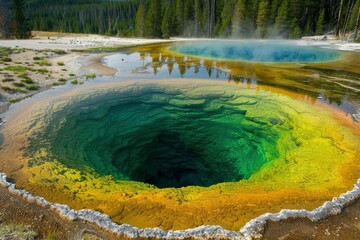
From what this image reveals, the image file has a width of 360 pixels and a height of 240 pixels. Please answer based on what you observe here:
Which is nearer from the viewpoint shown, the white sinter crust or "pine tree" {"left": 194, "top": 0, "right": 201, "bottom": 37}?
the white sinter crust

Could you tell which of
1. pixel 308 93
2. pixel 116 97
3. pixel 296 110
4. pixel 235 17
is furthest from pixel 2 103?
pixel 235 17

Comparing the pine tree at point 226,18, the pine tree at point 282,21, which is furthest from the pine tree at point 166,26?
the pine tree at point 282,21

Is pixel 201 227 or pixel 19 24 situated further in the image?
pixel 19 24

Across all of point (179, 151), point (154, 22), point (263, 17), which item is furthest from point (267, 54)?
point (154, 22)

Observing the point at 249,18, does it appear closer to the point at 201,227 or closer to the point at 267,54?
the point at 267,54

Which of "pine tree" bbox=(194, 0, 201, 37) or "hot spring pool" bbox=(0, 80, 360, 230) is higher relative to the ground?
"pine tree" bbox=(194, 0, 201, 37)

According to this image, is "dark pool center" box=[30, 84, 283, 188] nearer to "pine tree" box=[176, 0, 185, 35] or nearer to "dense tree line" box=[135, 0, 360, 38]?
"dense tree line" box=[135, 0, 360, 38]

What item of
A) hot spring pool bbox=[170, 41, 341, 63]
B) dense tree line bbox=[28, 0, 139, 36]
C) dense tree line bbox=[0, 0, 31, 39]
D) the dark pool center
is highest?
dense tree line bbox=[28, 0, 139, 36]


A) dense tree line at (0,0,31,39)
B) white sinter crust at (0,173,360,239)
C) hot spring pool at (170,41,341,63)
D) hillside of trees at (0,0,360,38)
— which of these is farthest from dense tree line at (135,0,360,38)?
white sinter crust at (0,173,360,239)

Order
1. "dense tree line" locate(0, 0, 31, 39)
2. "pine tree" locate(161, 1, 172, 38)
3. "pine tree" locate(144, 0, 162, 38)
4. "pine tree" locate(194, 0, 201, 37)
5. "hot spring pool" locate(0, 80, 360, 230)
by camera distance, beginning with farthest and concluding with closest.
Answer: "pine tree" locate(194, 0, 201, 37) → "pine tree" locate(161, 1, 172, 38) → "pine tree" locate(144, 0, 162, 38) → "dense tree line" locate(0, 0, 31, 39) → "hot spring pool" locate(0, 80, 360, 230)
